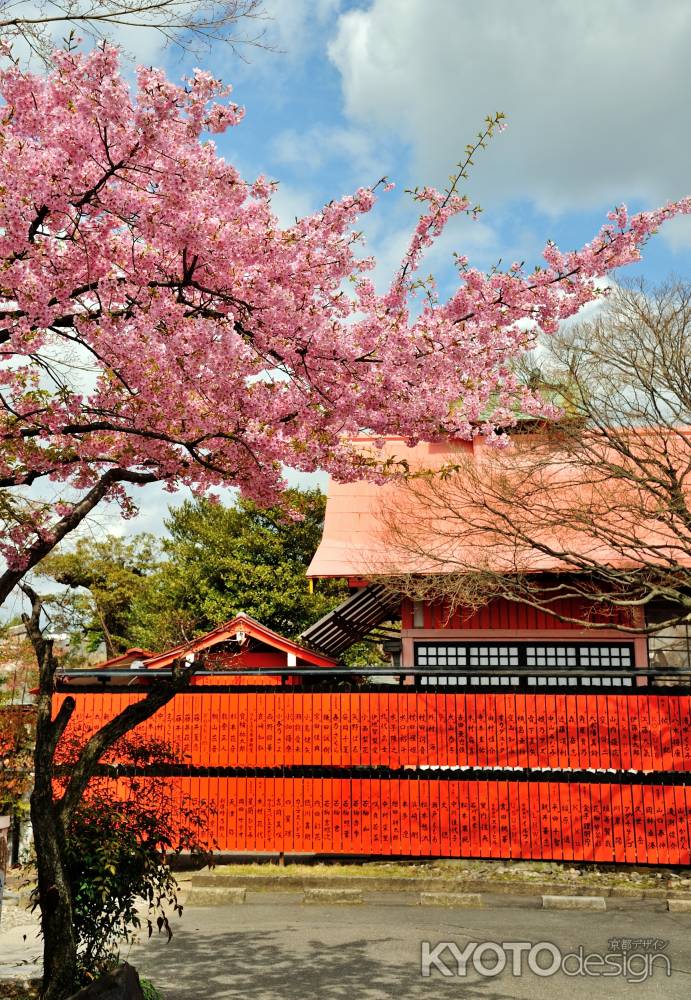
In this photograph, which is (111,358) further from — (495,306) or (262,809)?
(262,809)

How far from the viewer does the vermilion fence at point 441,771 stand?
12.1 m

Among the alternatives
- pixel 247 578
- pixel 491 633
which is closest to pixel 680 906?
pixel 491 633

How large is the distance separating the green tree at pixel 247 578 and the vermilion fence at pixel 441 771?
18178mm

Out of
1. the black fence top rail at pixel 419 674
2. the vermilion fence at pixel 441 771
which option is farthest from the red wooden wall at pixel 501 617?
the vermilion fence at pixel 441 771

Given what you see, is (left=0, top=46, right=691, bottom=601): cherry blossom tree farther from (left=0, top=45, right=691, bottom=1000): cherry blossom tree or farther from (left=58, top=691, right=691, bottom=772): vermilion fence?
(left=58, top=691, right=691, bottom=772): vermilion fence

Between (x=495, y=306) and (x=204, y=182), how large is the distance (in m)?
3.04

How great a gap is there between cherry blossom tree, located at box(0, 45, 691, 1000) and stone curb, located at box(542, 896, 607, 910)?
18.6 ft

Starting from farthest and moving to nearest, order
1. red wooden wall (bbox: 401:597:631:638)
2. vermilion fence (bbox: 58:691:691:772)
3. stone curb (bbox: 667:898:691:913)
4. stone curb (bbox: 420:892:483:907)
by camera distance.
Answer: red wooden wall (bbox: 401:597:631:638)
vermilion fence (bbox: 58:691:691:772)
stone curb (bbox: 420:892:483:907)
stone curb (bbox: 667:898:691:913)

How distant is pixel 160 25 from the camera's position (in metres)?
6.62

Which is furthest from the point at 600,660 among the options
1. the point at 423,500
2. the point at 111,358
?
the point at 111,358

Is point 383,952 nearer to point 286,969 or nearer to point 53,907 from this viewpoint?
point 286,969

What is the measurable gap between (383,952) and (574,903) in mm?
3080

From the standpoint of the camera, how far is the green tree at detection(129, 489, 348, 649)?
106 feet

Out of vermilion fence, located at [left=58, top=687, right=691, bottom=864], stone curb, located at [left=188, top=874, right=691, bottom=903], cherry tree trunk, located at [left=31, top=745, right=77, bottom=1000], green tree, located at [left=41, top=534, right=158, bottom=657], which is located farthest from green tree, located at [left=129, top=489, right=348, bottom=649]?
cherry tree trunk, located at [left=31, top=745, right=77, bottom=1000]
